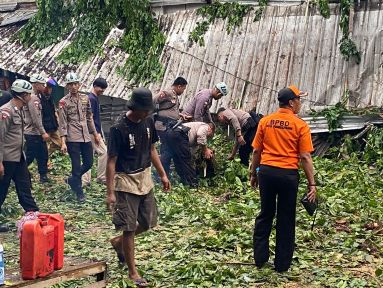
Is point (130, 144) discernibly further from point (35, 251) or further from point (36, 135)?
point (36, 135)

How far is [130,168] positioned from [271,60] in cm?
746

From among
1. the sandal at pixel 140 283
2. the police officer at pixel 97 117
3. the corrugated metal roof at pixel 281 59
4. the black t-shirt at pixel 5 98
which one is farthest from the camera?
the corrugated metal roof at pixel 281 59

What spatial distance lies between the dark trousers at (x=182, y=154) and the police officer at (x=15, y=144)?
283 centimetres

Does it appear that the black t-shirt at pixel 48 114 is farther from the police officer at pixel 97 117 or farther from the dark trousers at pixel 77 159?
the dark trousers at pixel 77 159

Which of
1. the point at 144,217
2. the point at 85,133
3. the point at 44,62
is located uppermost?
the point at 44,62

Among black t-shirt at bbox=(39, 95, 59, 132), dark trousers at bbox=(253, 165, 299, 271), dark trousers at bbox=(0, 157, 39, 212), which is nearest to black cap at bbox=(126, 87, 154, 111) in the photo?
dark trousers at bbox=(253, 165, 299, 271)

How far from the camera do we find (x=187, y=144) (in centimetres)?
1070

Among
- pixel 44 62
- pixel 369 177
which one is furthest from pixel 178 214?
pixel 44 62

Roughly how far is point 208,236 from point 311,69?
5923 mm

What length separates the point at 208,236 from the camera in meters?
7.70

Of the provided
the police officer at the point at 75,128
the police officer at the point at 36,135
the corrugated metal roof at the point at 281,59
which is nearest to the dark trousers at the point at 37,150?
the police officer at the point at 36,135

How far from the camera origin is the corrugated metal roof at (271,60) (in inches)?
480

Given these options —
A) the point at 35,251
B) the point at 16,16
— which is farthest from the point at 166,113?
the point at 16,16

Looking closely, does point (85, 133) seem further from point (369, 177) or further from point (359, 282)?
point (359, 282)
